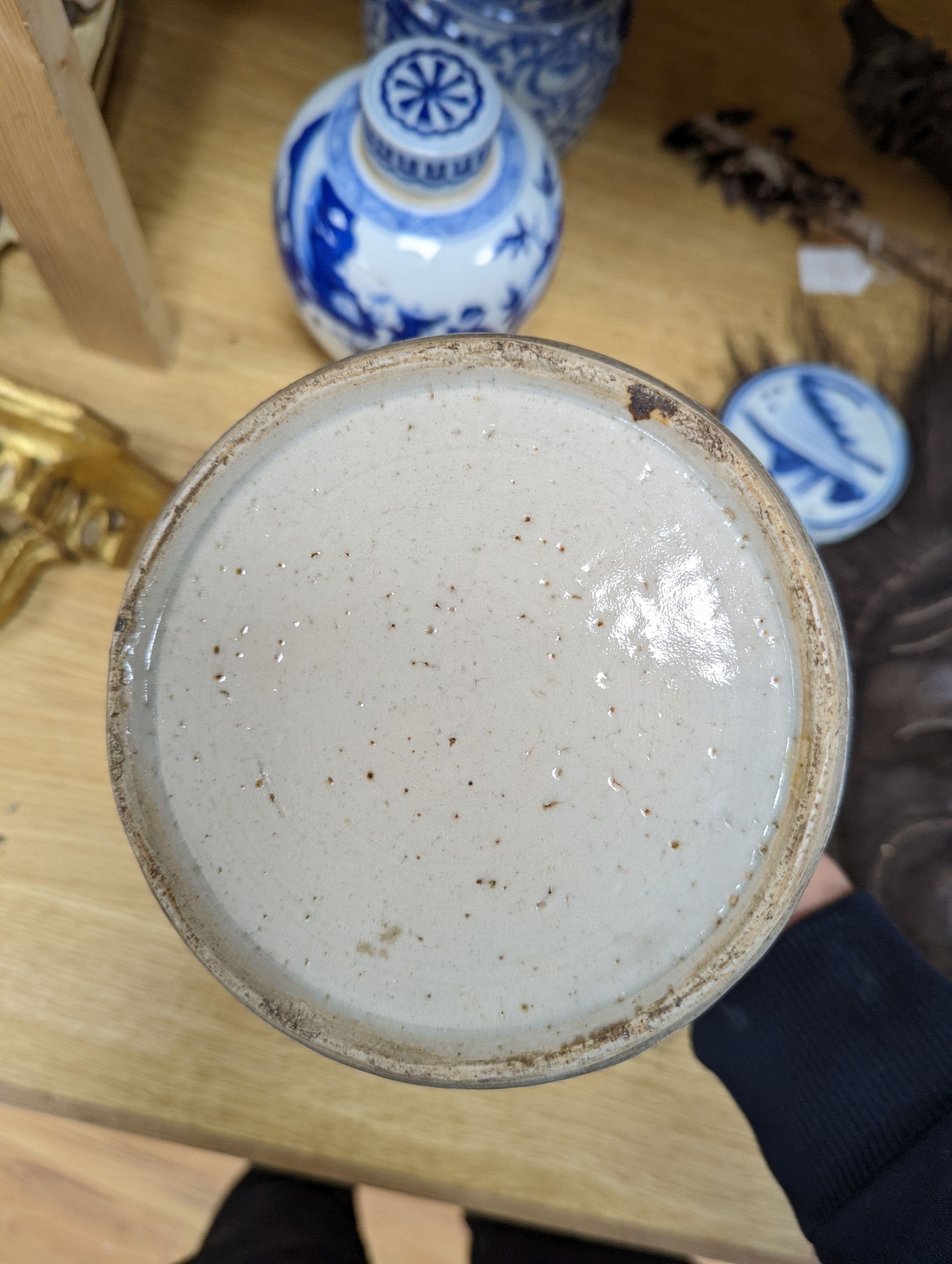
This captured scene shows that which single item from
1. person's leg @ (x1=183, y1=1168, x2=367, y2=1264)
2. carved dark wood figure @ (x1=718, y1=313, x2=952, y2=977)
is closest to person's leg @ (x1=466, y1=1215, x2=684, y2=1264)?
person's leg @ (x1=183, y1=1168, x2=367, y2=1264)

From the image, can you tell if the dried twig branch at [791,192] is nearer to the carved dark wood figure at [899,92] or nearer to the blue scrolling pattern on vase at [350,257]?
the carved dark wood figure at [899,92]

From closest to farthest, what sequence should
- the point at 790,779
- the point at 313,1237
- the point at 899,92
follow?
the point at 790,779 < the point at 899,92 < the point at 313,1237

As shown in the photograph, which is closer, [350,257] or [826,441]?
[350,257]

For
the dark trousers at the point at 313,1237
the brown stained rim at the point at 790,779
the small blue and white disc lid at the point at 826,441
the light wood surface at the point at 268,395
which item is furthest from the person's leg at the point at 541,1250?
the small blue and white disc lid at the point at 826,441

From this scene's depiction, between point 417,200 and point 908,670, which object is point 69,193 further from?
point 908,670

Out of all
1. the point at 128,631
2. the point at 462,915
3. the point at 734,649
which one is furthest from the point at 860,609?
the point at 128,631

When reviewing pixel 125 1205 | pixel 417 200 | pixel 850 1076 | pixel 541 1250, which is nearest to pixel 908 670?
pixel 850 1076
